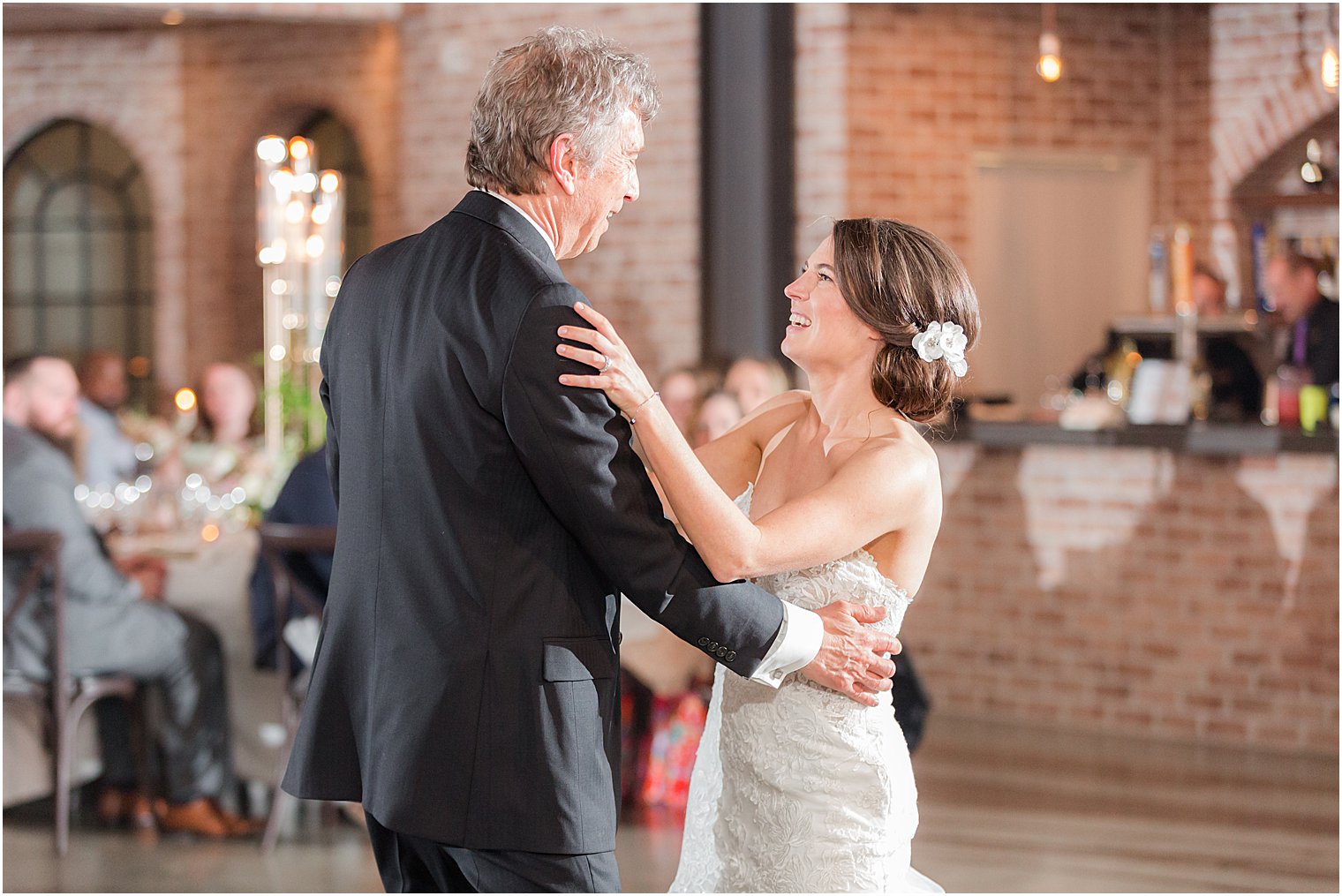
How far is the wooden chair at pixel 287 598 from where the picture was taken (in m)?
4.38

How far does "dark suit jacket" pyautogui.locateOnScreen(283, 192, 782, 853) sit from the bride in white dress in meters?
0.31

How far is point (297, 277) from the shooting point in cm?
694

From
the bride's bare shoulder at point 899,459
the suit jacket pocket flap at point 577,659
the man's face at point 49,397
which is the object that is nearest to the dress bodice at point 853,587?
the bride's bare shoulder at point 899,459

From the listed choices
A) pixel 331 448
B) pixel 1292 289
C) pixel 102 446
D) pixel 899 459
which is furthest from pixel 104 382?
pixel 899 459

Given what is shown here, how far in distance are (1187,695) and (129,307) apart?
633 centimetres

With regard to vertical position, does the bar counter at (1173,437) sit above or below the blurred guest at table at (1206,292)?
below

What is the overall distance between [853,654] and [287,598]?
113 inches

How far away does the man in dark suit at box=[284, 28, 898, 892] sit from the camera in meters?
1.86

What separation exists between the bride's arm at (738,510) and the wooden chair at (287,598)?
242cm

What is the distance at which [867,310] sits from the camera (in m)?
2.21

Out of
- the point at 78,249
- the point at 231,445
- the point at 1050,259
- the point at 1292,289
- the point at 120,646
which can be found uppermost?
A: the point at 78,249

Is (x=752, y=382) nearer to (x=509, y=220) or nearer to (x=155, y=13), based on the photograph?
(x=509, y=220)

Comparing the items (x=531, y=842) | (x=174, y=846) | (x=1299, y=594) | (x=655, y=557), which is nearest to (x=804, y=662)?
(x=655, y=557)

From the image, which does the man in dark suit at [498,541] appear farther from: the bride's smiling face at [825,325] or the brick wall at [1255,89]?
the brick wall at [1255,89]
